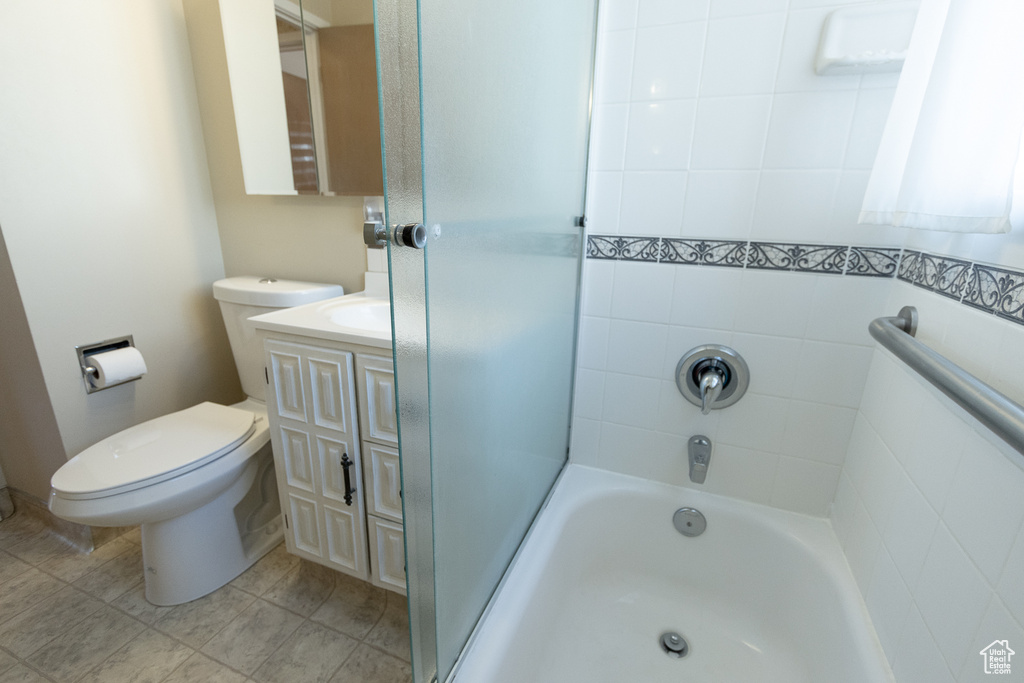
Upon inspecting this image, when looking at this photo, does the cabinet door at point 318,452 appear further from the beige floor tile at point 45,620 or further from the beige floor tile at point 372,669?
the beige floor tile at point 45,620

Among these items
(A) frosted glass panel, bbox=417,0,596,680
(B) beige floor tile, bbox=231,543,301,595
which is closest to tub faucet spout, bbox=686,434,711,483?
(A) frosted glass panel, bbox=417,0,596,680

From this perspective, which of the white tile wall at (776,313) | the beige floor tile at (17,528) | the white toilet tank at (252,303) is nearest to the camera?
the white tile wall at (776,313)

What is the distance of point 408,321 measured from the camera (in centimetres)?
48

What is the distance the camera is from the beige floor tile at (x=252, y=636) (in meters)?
1.15

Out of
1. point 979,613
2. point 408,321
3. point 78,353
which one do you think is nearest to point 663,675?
point 979,613

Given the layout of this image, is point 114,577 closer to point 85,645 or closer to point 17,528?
point 85,645

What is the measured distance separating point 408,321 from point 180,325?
1618 mm

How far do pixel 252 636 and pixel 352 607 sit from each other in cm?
26

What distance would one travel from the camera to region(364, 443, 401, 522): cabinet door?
1.10 meters

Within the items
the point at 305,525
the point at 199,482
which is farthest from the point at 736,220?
the point at 199,482

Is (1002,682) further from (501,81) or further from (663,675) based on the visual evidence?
(501,81)

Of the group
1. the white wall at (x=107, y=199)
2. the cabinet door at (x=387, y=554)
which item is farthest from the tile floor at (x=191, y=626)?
the white wall at (x=107, y=199)

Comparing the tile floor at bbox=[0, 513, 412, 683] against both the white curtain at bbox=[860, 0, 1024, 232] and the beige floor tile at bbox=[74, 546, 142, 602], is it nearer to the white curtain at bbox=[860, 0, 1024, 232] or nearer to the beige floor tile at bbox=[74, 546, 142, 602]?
the beige floor tile at bbox=[74, 546, 142, 602]

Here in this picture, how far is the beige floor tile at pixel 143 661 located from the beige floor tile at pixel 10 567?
1.88 ft
